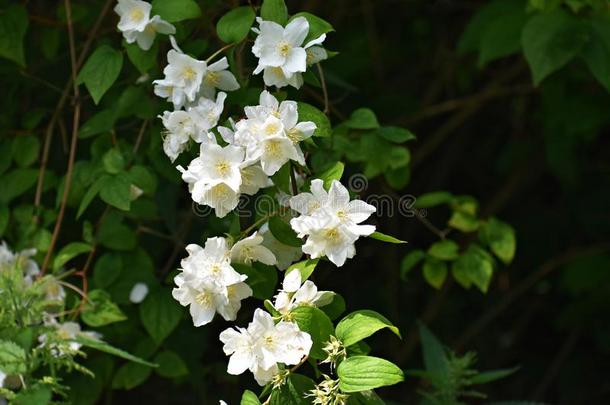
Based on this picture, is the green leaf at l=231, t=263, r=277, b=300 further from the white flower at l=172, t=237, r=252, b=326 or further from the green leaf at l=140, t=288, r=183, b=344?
the green leaf at l=140, t=288, r=183, b=344

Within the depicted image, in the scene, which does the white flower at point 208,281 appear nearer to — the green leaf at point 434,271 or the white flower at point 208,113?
the white flower at point 208,113

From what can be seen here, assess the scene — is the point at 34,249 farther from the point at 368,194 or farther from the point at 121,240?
the point at 368,194

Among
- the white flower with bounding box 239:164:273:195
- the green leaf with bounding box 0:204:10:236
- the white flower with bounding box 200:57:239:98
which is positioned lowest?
the green leaf with bounding box 0:204:10:236

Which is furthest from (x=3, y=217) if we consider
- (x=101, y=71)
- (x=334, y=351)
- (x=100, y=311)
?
(x=334, y=351)

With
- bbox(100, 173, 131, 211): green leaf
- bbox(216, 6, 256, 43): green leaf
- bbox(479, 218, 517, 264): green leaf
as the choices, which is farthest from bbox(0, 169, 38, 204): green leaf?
bbox(479, 218, 517, 264): green leaf

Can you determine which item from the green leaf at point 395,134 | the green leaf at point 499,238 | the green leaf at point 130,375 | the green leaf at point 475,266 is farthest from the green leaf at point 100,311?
the green leaf at point 499,238

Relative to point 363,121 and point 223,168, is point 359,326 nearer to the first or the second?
point 223,168
